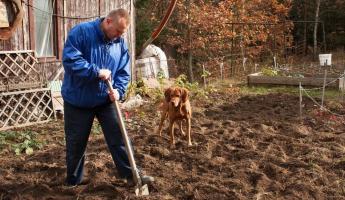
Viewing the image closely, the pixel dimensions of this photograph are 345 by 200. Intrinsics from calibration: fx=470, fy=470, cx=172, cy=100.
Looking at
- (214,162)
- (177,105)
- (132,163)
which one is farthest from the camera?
(177,105)

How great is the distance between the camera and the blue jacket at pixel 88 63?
407 centimetres

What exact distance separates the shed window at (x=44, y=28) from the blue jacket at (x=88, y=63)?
478cm

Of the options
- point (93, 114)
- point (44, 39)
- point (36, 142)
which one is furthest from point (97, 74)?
point (44, 39)

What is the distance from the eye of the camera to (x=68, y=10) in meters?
9.41

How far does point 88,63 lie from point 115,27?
0.39 m

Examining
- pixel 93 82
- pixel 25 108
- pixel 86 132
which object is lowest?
pixel 25 108

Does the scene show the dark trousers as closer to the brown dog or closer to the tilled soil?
the tilled soil

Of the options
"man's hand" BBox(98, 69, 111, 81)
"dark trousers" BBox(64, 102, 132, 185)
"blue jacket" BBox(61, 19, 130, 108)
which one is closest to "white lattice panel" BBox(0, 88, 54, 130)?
"dark trousers" BBox(64, 102, 132, 185)

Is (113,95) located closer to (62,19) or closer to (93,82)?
(93,82)

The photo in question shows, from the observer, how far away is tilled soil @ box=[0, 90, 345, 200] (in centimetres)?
455

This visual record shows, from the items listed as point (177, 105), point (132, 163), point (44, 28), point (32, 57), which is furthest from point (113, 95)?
point (44, 28)

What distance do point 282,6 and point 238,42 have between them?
279cm

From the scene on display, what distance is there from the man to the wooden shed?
3.70 metres

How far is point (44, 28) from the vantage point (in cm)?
894
